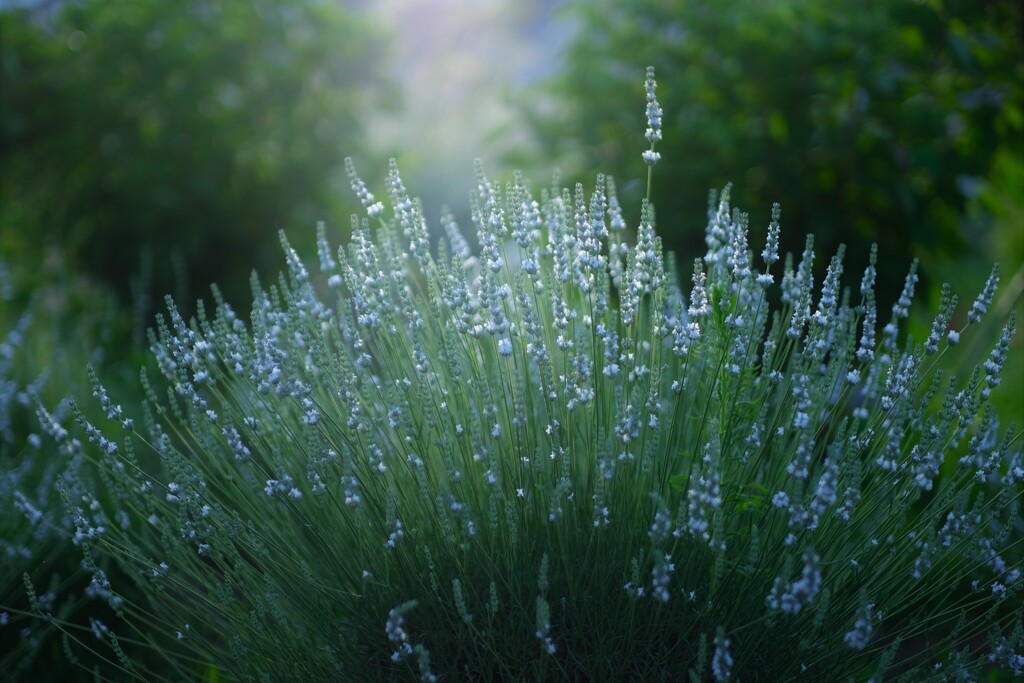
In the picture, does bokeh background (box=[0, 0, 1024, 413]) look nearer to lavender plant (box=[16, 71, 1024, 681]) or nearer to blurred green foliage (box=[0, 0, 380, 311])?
blurred green foliage (box=[0, 0, 380, 311])

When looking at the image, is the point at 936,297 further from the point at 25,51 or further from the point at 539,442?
the point at 25,51

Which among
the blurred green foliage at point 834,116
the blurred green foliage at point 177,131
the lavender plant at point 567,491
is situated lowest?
the lavender plant at point 567,491

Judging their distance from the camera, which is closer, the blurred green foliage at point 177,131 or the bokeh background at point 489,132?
the bokeh background at point 489,132

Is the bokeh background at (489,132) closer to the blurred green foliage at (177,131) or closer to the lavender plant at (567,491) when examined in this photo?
the blurred green foliage at (177,131)

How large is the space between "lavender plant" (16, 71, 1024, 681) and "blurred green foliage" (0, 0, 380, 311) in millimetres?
3978

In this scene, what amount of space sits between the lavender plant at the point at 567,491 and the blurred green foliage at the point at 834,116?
2260mm

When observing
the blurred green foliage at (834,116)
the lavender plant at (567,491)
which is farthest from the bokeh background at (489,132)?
the lavender plant at (567,491)

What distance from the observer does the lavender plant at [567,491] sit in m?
2.16

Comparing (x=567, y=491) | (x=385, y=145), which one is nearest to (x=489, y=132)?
(x=385, y=145)

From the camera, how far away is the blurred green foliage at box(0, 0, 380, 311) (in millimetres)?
6320

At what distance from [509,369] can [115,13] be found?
17.3ft

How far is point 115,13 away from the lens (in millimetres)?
6371

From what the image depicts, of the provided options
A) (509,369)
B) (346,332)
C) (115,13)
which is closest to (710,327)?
(509,369)

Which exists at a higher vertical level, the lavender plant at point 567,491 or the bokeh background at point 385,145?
the bokeh background at point 385,145
